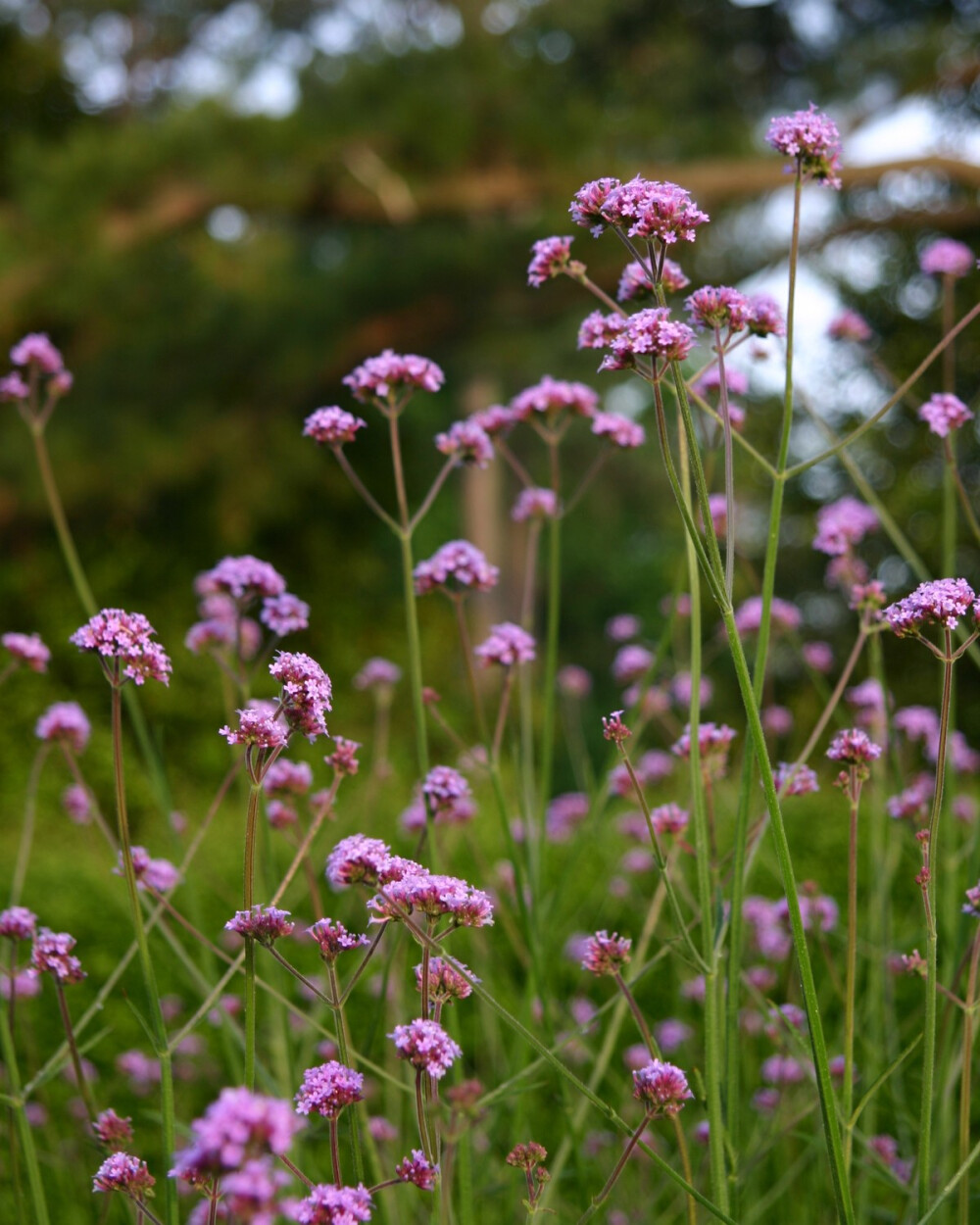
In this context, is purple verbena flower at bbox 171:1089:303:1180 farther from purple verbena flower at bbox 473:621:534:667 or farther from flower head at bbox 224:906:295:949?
purple verbena flower at bbox 473:621:534:667

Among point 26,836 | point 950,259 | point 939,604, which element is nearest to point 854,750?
point 939,604

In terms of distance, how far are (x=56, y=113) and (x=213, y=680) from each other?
6122 mm

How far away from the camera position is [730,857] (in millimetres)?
1936

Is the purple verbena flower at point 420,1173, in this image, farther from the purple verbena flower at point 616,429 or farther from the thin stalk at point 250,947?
the purple verbena flower at point 616,429

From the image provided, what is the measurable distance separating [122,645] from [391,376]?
0.81m

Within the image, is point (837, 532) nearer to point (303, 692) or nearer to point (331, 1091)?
point (303, 692)

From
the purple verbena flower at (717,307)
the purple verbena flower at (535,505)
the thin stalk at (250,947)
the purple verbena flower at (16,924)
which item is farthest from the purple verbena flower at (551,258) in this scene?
the purple verbena flower at (16,924)

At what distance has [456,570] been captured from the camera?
2260 millimetres

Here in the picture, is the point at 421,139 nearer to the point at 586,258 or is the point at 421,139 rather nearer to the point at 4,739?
the point at 586,258

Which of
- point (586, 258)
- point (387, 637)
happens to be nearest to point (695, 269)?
point (586, 258)

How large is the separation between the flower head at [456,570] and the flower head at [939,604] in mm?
919

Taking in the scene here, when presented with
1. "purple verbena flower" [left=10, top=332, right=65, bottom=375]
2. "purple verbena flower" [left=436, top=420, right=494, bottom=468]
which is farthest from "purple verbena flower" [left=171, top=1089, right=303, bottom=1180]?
"purple verbena flower" [left=10, top=332, right=65, bottom=375]

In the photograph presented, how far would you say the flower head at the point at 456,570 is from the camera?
7.33 ft

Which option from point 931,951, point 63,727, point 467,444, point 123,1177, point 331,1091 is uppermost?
point 467,444
